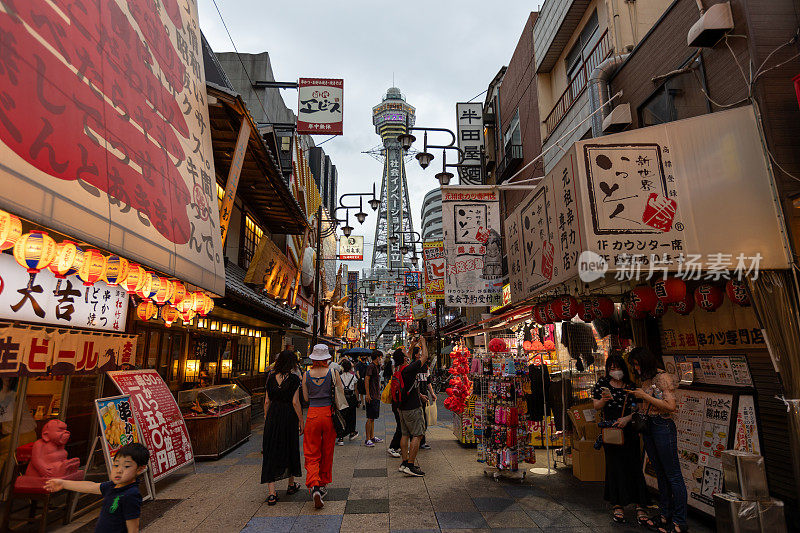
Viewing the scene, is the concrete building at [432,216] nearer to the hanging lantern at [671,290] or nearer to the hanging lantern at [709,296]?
the hanging lantern at [671,290]

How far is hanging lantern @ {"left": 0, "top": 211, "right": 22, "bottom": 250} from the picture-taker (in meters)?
3.56

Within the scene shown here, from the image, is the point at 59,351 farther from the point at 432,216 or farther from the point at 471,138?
the point at 432,216

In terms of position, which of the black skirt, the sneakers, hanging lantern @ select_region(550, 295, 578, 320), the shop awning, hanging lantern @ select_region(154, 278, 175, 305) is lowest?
the sneakers

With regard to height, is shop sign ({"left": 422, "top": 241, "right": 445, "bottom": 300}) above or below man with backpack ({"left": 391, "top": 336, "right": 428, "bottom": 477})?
above

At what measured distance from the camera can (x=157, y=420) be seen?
690cm

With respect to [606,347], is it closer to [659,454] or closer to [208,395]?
[659,454]

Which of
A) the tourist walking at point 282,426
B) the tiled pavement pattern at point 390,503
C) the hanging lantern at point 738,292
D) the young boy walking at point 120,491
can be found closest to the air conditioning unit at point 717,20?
the hanging lantern at point 738,292

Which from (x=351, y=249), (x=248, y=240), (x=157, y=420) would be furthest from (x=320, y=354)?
(x=351, y=249)

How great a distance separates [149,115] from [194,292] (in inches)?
140

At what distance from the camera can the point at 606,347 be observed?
8867 millimetres

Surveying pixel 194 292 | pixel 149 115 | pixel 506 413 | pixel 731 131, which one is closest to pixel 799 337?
pixel 731 131

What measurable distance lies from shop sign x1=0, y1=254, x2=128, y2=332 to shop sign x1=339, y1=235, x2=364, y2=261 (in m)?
23.2

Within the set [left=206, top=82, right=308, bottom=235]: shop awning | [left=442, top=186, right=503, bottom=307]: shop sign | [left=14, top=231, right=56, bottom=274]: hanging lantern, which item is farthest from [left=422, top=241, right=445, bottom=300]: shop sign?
[left=14, top=231, right=56, bottom=274]: hanging lantern

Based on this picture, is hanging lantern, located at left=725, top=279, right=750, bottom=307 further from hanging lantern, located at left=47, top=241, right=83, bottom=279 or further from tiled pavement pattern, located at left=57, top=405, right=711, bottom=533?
hanging lantern, located at left=47, top=241, right=83, bottom=279
